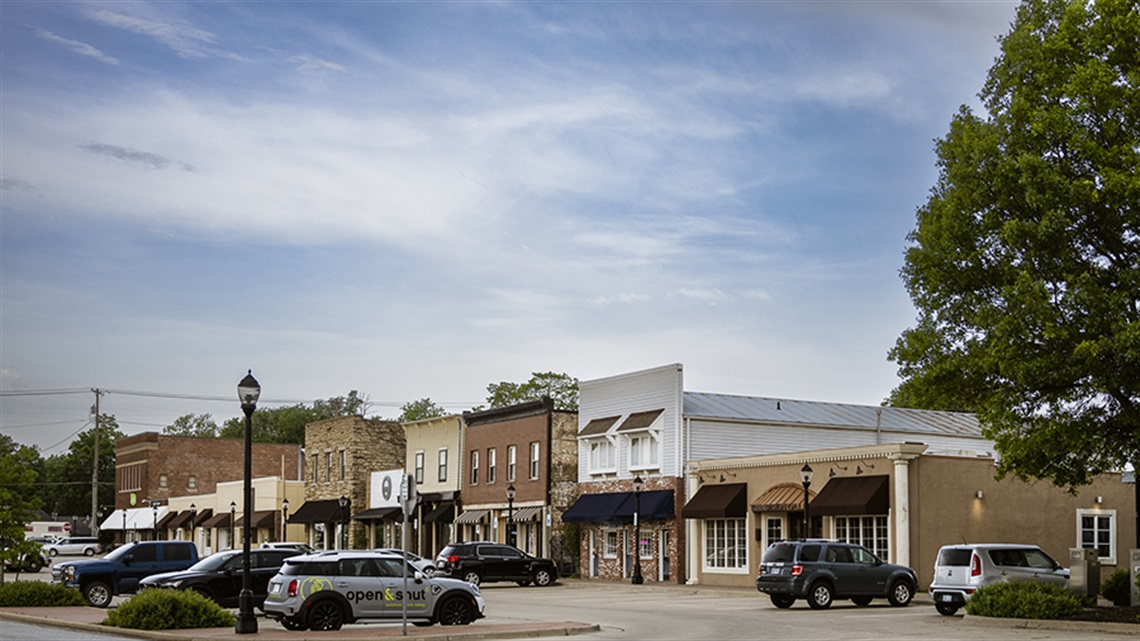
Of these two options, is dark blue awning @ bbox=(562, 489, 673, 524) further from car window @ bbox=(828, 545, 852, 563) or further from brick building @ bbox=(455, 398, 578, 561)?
car window @ bbox=(828, 545, 852, 563)

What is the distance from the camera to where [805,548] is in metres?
33.0

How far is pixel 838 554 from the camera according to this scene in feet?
110

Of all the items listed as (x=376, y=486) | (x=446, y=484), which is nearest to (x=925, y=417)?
(x=446, y=484)

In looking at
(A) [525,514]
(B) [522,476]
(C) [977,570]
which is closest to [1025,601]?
(C) [977,570]

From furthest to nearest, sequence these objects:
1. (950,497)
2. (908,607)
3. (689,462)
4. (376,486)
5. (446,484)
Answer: (376,486)
(446,484)
(689,462)
(950,497)
(908,607)

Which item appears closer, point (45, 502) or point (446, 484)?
point (446, 484)

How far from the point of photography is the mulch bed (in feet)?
84.4

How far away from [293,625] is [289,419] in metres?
117

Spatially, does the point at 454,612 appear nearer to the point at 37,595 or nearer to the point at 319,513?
the point at 37,595

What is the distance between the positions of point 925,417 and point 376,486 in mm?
29534

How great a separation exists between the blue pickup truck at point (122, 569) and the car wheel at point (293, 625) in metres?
11.1

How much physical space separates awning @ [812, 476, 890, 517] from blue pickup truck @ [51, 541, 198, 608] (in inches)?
758

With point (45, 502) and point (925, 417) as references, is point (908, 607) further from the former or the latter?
point (45, 502)

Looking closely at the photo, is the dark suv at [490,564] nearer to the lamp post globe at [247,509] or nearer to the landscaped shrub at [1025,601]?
the lamp post globe at [247,509]
